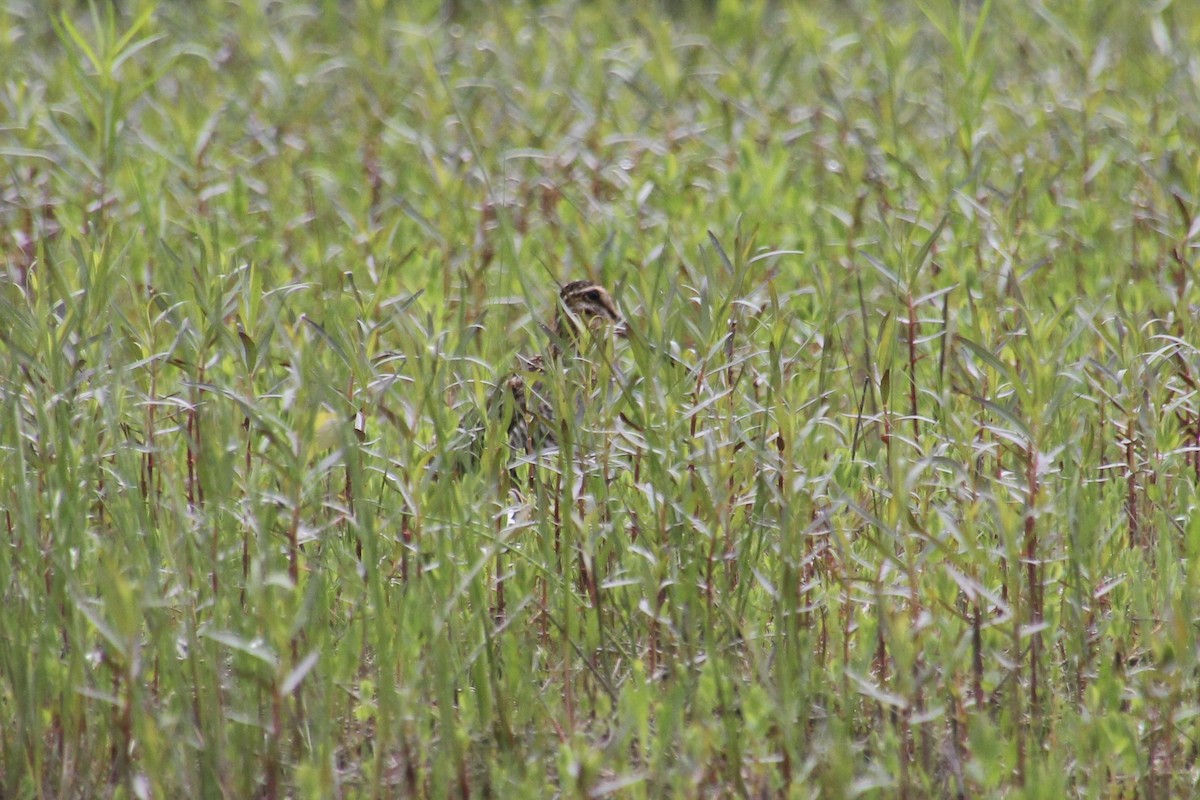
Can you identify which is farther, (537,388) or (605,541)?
(537,388)

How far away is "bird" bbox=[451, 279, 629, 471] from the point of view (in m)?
3.37

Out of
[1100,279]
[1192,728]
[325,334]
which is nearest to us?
[1192,728]

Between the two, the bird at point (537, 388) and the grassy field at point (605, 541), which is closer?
the grassy field at point (605, 541)

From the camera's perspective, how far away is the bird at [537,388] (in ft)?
11.1

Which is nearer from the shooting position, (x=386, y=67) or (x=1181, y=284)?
(x=1181, y=284)

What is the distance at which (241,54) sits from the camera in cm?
879

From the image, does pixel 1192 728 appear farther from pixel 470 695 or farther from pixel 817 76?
pixel 817 76

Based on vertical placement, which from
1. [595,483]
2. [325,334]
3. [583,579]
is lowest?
[583,579]

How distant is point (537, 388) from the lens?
4.36 meters

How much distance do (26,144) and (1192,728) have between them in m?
4.74

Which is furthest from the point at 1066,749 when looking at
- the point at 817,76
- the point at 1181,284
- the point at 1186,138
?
the point at 817,76

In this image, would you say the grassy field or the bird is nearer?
the grassy field

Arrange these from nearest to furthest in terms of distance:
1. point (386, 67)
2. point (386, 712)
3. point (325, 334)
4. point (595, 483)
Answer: point (386, 712) < point (325, 334) < point (595, 483) < point (386, 67)

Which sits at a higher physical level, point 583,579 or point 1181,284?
point 1181,284
